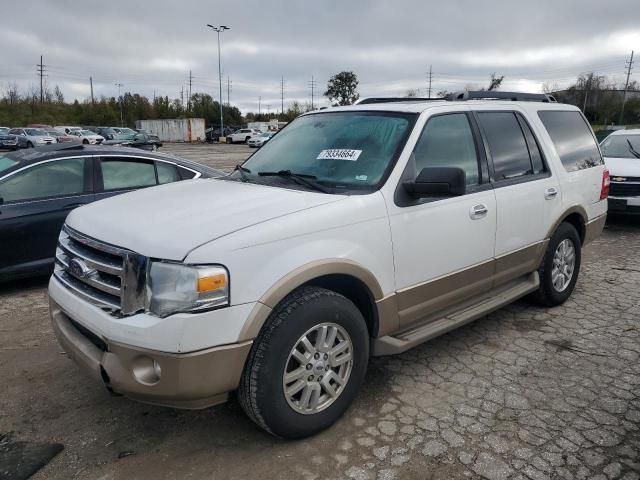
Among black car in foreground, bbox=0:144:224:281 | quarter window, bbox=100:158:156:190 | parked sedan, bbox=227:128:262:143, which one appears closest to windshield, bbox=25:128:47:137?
parked sedan, bbox=227:128:262:143

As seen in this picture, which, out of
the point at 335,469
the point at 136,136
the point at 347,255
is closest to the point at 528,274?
the point at 347,255

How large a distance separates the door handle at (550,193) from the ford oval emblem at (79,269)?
11.7 ft

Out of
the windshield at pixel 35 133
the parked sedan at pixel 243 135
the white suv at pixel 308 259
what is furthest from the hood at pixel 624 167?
the parked sedan at pixel 243 135

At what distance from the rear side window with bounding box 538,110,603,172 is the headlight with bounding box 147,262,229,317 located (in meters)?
3.56

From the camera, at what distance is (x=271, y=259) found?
2531 millimetres

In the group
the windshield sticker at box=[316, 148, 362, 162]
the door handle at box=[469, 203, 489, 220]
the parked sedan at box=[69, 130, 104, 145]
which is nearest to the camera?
the windshield sticker at box=[316, 148, 362, 162]

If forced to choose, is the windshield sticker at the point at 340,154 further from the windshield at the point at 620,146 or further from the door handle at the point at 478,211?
the windshield at the point at 620,146

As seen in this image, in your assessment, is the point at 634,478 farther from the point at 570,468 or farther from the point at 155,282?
the point at 155,282

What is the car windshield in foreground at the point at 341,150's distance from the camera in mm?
3207

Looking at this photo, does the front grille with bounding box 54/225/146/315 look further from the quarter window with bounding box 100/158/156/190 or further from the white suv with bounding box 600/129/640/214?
the white suv with bounding box 600/129/640/214

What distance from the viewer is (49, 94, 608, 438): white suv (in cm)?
239

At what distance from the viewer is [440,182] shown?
298cm

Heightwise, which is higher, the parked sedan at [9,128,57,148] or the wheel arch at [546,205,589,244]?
the parked sedan at [9,128,57,148]

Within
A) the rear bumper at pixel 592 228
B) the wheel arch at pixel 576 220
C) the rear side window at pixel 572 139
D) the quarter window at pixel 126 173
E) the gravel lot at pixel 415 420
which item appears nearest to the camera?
the gravel lot at pixel 415 420
